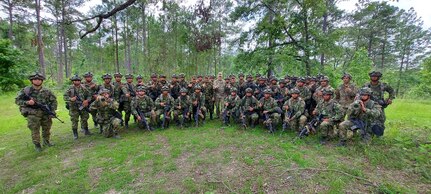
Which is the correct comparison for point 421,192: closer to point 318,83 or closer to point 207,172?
point 207,172

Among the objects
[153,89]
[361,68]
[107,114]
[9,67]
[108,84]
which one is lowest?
[107,114]

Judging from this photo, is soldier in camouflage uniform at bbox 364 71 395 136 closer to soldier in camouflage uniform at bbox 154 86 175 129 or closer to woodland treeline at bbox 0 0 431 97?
woodland treeline at bbox 0 0 431 97

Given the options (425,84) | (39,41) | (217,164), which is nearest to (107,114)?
(217,164)

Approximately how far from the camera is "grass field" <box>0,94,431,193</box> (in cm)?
440

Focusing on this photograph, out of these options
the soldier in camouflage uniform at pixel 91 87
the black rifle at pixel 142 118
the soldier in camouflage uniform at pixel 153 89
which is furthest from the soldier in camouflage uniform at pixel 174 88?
the soldier in camouflage uniform at pixel 91 87

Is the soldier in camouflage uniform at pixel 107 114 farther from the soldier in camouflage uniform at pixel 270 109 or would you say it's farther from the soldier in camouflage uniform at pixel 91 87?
the soldier in camouflage uniform at pixel 270 109

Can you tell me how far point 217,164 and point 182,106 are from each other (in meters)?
3.87

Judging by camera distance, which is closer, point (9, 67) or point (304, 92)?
point (304, 92)

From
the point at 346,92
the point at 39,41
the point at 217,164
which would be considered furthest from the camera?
the point at 39,41

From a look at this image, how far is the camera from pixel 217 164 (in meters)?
5.33

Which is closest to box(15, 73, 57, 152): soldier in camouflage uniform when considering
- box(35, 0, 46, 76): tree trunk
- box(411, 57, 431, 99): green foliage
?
box(35, 0, 46, 76): tree trunk

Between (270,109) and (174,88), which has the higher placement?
(174,88)

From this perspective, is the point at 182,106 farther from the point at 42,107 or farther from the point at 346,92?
the point at 346,92

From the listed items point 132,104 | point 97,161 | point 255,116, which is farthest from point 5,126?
point 255,116
